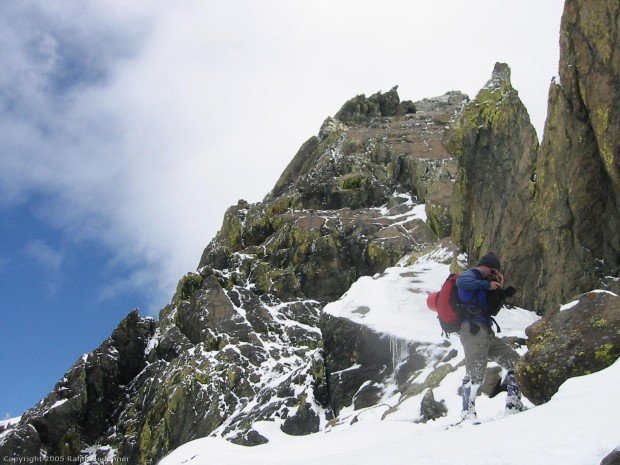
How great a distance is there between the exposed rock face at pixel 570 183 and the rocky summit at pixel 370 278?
0.19ft

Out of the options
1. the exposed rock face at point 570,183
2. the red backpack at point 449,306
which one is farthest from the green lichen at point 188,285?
the red backpack at point 449,306

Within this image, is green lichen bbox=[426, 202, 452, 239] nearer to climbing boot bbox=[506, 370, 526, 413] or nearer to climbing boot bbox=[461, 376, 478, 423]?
climbing boot bbox=[461, 376, 478, 423]

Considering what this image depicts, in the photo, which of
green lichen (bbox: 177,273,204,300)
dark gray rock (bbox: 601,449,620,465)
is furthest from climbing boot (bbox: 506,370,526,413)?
green lichen (bbox: 177,273,204,300)

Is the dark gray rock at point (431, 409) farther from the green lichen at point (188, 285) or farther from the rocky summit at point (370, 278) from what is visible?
the green lichen at point (188, 285)

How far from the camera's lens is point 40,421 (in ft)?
153

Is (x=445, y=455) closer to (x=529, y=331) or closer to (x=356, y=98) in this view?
(x=529, y=331)

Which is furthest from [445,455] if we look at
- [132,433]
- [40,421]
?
[40,421]

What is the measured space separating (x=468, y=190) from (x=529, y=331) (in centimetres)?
1936

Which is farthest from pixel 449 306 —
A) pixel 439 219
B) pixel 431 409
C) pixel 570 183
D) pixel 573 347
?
pixel 439 219

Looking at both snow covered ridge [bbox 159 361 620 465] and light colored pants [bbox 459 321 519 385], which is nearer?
snow covered ridge [bbox 159 361 620 465]

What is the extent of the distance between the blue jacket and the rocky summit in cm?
111

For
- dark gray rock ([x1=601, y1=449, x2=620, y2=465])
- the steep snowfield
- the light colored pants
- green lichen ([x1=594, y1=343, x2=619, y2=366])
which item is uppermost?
the light colored pants

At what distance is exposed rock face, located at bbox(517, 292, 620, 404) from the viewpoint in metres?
9.56

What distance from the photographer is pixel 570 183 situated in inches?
742
